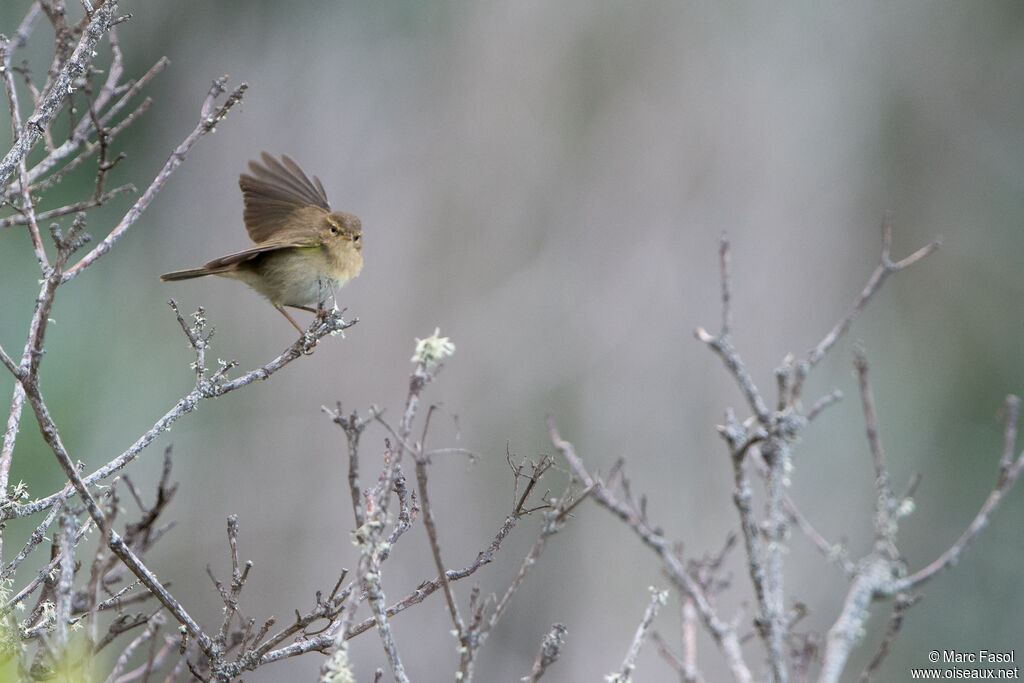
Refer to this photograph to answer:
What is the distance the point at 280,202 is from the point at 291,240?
0.21m

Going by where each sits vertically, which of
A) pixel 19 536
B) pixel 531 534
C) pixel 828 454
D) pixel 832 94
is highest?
pixel 832 94

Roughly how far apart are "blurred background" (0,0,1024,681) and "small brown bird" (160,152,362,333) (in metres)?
5.19

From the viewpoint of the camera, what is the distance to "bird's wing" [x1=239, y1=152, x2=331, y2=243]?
4113mm

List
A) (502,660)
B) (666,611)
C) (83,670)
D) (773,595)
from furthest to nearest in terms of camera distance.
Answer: (502,660) < (666,611) < (773,595) < (83,670)

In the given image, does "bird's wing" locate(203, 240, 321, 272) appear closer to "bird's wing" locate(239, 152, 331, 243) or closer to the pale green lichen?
"bird's wing" locate(239, 152, 331, 243)

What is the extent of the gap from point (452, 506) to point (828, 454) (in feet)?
11.6

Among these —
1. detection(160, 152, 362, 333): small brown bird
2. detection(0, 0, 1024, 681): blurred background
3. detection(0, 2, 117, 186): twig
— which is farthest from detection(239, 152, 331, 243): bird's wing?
detection(0, 0, 1024, 681): blurred background

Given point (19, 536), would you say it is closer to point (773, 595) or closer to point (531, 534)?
point (531, 534)

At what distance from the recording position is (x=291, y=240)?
4062mm

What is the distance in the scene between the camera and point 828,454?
9.71m

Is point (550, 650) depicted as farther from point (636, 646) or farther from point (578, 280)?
point (578, 280)

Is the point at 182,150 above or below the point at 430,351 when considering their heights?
above

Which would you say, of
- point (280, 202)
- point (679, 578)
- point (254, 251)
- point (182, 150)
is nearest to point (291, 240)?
point (280, 202)

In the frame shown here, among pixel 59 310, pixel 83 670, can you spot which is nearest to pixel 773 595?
pixel 83 670
